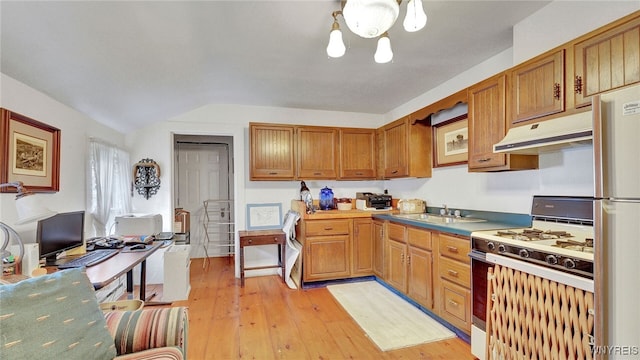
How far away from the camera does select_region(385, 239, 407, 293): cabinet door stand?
2.99 m

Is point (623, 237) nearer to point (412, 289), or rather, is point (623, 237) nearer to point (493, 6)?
point (493, 6)

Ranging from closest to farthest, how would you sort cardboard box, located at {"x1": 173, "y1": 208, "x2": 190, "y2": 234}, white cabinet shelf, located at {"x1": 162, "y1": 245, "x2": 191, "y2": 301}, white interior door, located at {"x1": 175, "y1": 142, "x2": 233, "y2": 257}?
white cabinet shelf, located at {"x1": 162, "y1": 245, "x2": 191, "y2": 301} < cardboard box, located at {"x1": 173, "y1": 208, "x2": 190, "y2": 234} < white interior door, located at {"x1": 175, "y1": 142, "x2": 233, "y2": 257}

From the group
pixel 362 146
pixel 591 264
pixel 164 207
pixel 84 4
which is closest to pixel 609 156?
pixel 591 264

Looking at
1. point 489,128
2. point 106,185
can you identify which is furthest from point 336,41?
point 106,185

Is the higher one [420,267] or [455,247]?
[455,247]

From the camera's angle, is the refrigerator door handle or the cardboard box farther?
the cardboard box

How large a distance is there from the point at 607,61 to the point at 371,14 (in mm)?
1356

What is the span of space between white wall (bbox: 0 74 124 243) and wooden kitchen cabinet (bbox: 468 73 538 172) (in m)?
3.19

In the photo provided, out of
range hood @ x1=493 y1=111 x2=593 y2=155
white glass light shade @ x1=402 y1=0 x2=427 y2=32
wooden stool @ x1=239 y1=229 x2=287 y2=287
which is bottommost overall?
wooden stool @ x1=239 y1=229 x2=287 y2=287

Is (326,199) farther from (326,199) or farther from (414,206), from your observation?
(414,206)

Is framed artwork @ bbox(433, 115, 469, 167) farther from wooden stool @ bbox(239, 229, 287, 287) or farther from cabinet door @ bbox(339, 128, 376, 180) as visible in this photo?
wooden stool @ bbox(239, 229, 287, 287)

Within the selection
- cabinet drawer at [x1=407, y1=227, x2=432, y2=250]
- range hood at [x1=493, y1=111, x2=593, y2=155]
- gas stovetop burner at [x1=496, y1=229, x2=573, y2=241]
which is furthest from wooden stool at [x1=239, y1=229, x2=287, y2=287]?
range hood at [x1=493, y1=111, x2=593, y2=155]

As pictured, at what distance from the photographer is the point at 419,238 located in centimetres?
272

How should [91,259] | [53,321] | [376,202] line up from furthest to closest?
[376,202] < [91,259] < [53,321]
